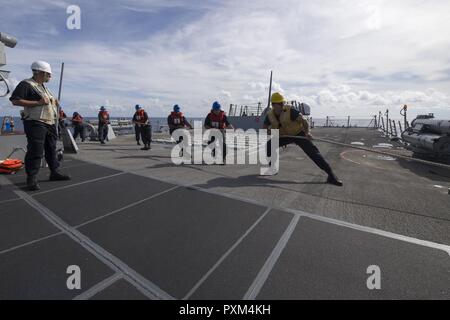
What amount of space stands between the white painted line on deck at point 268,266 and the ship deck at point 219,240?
1cm

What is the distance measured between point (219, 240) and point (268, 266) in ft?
2.33

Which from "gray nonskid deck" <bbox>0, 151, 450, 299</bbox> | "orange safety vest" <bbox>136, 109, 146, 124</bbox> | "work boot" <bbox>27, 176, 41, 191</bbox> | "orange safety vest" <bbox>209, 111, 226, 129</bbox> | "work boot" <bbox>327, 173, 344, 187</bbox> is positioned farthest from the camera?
"orange safety vest" <bbox>136, 109, 146, 124</bbox>

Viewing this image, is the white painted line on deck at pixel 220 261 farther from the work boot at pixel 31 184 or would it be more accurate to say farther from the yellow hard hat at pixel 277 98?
→ the work boot at pixel 31 184

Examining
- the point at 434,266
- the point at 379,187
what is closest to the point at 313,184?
the point at 379,187

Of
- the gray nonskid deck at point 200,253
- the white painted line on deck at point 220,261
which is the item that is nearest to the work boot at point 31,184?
the gray nonskid deck at point 200,253

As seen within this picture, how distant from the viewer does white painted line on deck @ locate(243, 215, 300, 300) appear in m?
2.30

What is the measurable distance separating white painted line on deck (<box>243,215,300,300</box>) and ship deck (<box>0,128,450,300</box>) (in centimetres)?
1

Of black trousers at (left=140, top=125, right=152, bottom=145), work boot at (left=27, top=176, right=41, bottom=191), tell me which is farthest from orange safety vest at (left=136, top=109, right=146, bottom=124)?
work boot at (left=27, top=176, right=41, bottom=191)

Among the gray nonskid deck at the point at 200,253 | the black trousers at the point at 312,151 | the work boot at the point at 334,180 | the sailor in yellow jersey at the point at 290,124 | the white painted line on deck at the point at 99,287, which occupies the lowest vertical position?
the white painted line on deck at the point at 99,287

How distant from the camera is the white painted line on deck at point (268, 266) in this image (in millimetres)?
2303

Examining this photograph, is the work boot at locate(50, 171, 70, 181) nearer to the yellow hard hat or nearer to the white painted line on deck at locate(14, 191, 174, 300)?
the white painted line on deck at locate(14, 191, 174, 300)

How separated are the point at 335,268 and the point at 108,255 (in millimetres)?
2186
